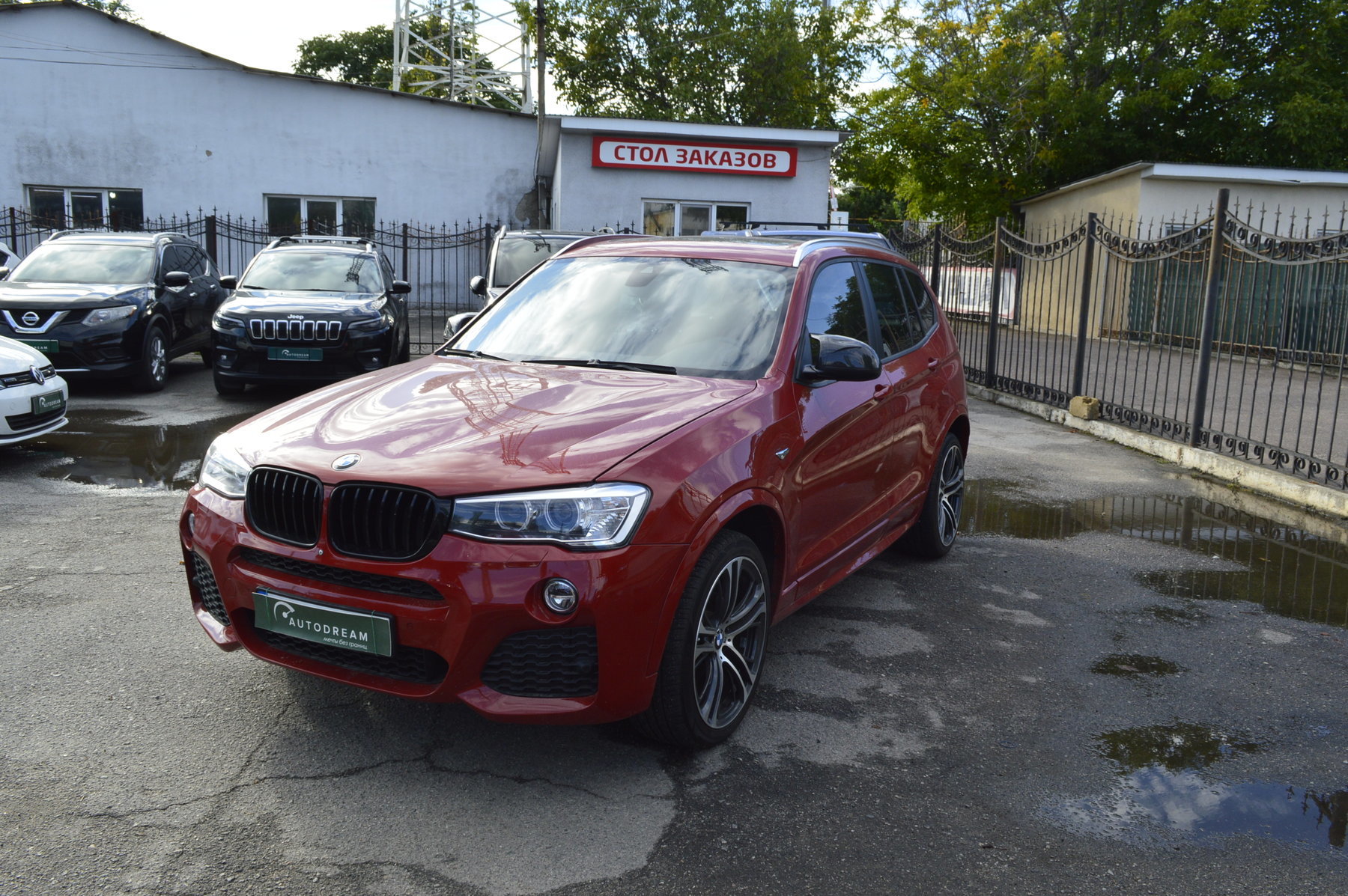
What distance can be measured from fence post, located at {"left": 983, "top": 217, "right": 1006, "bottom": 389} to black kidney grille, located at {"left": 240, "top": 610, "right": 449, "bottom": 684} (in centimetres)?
1126

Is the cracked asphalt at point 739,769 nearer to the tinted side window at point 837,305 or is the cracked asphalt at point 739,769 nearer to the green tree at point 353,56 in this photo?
the tinted side window at point 837,305

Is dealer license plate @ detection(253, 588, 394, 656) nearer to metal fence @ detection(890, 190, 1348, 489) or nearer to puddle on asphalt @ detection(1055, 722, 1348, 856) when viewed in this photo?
puddle on asphalt @ detection(1055, 722, 1348, 856)

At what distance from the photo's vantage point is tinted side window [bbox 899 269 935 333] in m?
5.97

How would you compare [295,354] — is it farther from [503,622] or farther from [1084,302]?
[503,622]

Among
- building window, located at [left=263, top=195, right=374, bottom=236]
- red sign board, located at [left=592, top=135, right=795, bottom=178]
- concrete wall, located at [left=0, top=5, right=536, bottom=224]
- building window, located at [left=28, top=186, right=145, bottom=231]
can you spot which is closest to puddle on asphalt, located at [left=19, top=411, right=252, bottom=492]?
red sign board, located at [left=592, top=135, right=795, bottom=178]

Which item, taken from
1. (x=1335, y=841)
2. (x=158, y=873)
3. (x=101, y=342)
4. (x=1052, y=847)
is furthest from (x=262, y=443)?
(x=101, y=342)

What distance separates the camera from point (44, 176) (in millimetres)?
22594

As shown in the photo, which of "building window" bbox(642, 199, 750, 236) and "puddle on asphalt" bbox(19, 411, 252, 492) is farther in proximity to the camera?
Answer: "building window" bbox(642, 199, 750, 236)

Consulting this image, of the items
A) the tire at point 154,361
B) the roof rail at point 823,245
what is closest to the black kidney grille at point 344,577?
the roof rail at point 823,245

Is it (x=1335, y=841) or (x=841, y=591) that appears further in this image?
(x=841, y=591)

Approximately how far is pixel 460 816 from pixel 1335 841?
261 cm

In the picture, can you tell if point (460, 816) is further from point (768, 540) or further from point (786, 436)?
point (786, 436)

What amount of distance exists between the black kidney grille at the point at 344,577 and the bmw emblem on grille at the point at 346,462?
30 cm

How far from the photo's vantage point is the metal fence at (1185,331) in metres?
8.52
